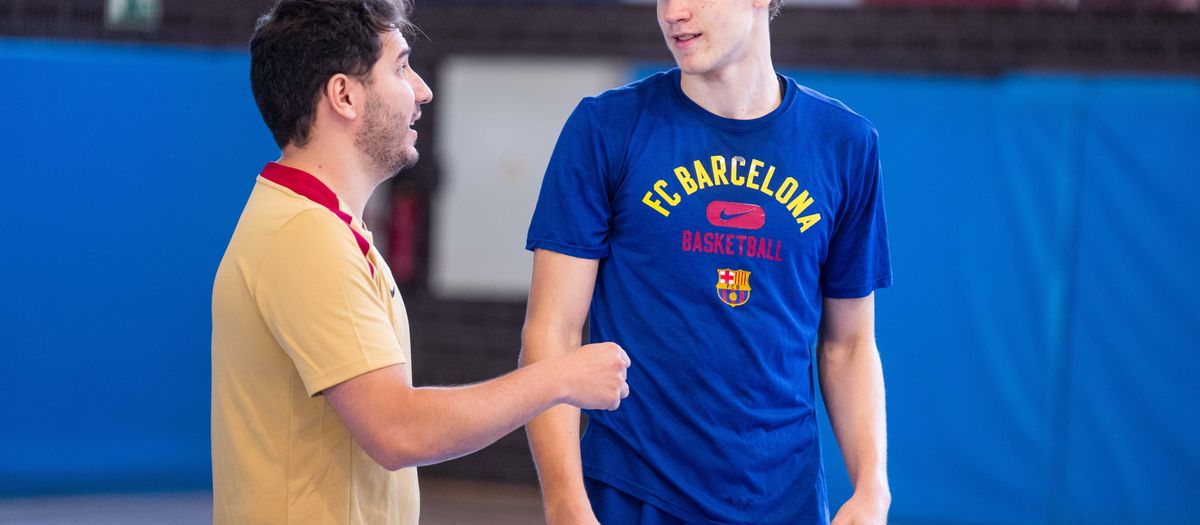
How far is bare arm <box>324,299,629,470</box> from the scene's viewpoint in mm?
1552

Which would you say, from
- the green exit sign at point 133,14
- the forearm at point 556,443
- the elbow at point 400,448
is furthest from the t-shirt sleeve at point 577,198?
the green exit sign at point 133,14

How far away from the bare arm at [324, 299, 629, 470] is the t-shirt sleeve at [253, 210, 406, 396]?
0.09ft

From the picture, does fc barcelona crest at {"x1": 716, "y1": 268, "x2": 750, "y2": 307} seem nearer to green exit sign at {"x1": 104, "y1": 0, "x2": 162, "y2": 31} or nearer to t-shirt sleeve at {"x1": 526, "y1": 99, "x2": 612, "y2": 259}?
t-shirt sleeve at {"x1": 526, "y1": 99, "x2": 612, "y2": 259}

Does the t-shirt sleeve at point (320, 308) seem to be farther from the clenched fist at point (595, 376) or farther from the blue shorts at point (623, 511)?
the blue shorts at point (623, 511)

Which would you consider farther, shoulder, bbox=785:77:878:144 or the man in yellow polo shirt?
shoulder, bbox=785:77:878:144

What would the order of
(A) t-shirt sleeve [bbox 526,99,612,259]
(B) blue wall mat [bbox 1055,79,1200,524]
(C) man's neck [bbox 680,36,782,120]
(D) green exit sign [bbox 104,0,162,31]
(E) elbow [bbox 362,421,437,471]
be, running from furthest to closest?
(D) green exit sign [bbox 104,0,162,31] → (B) blue wall mat [bbox 1055,79,1200,524] → (C) man's neck [bbox 680,36,782,120] → (A) t-shirt sleeve [bbox 526,99,612,259] → (E) elbow [bbox 362,421,437,471]

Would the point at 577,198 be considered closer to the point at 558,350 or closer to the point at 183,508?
the point at 558,350

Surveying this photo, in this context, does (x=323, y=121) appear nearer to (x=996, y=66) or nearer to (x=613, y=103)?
(x=613, y=103)

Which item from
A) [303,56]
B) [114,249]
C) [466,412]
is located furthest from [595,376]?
[114,249]

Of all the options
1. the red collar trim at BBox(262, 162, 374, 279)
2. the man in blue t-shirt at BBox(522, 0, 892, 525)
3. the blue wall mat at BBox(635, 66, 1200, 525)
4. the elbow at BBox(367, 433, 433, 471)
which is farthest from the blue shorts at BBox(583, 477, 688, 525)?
the blue wall mat at BBox(635, 66, 1200, 525)

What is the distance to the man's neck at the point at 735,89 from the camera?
202 centimetres

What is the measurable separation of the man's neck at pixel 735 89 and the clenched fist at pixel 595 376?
58cm

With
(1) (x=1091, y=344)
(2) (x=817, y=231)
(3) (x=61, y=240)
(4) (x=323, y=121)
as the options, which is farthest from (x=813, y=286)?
(3) (x=61, y=240)

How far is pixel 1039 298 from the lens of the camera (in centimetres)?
538
